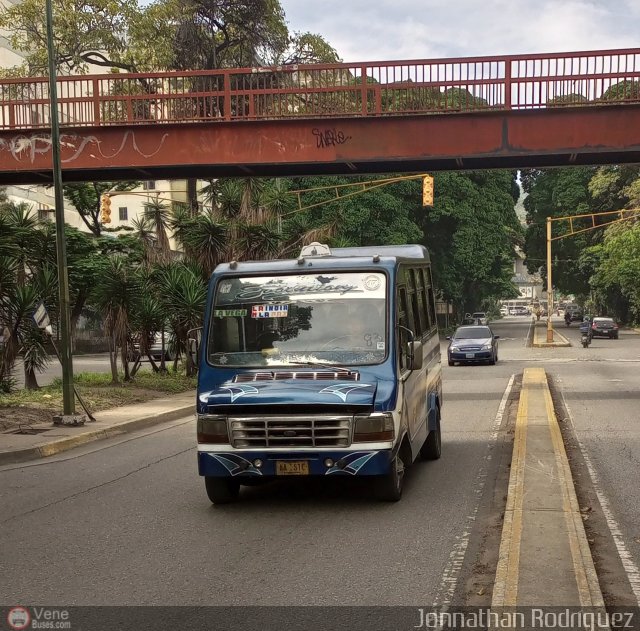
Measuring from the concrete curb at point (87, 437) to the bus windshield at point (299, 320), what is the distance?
15.4 feet

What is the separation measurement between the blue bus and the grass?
365 inches

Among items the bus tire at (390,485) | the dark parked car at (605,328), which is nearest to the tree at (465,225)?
the dark parked car at (605,328)

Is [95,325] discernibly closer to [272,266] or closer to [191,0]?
[191,0]

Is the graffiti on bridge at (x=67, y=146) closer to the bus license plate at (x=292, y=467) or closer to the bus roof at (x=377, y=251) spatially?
the bus roof at (x=377, y=251)

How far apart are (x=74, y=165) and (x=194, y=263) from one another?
6.35 m

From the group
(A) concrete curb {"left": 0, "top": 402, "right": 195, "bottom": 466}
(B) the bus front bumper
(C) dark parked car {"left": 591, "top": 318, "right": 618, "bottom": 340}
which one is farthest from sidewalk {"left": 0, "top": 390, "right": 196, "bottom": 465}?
(C) dark parked car {"left": 591, "top": 318, "right": 618, "bottom": 340}

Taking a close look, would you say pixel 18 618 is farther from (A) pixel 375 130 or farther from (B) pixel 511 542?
(A) pixel 375 130

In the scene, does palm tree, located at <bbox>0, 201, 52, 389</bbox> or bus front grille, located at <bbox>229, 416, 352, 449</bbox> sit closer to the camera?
bus front grille, located at <bbox>229, 416, 352, 449</bbox>

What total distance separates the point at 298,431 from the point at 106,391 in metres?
12.8

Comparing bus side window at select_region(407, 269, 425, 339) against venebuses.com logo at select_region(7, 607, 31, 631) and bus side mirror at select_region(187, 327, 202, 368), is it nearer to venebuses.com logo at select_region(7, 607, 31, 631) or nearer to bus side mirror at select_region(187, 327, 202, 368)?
bus side mirror at select_region(187, 327, 202, 368)

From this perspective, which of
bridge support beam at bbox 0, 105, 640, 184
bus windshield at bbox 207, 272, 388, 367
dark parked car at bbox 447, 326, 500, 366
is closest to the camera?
bus windshield at bbox 207, 272, 388, 367

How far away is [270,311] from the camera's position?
28.8 ft

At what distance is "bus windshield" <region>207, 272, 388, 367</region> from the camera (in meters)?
8.50

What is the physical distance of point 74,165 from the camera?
18094mm
